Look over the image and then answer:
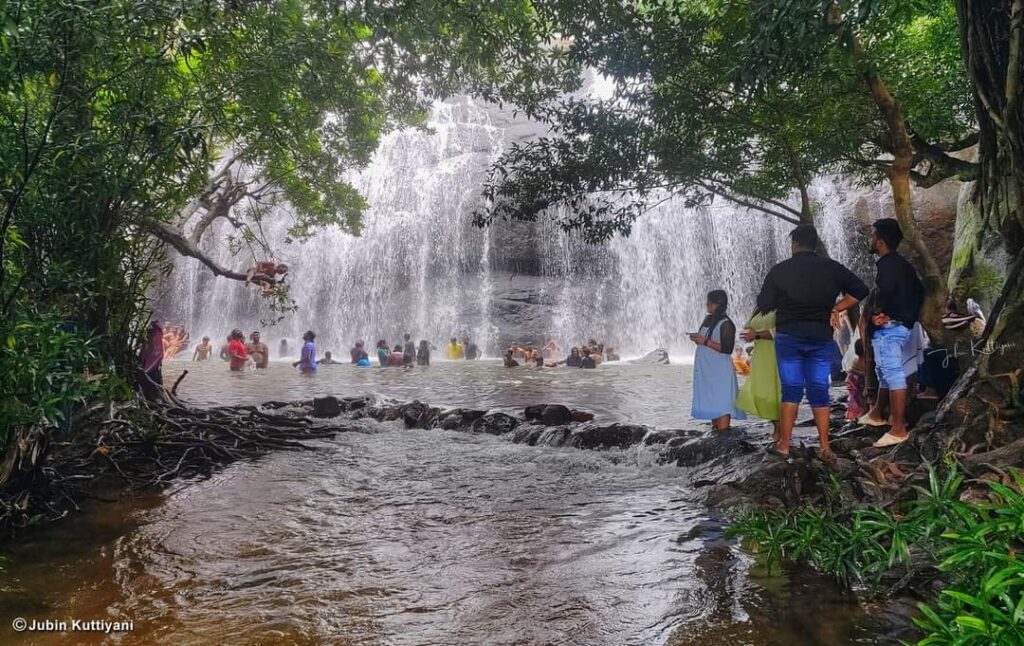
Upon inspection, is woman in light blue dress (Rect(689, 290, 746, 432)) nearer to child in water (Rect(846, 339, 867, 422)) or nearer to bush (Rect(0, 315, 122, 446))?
child in water (Rect(846, 339, 867, 422))

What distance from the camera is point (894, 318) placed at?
540cm

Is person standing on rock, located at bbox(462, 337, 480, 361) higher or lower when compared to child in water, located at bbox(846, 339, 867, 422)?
higher

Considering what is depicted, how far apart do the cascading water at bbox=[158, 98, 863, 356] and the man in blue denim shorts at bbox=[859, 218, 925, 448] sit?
21.5 m

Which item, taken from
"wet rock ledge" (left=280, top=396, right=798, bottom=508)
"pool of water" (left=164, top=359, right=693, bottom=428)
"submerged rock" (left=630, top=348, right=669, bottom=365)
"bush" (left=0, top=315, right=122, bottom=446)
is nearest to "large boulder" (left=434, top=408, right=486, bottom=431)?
"wet rock ledge" (left=280, top=396, right=798, bottom=508)

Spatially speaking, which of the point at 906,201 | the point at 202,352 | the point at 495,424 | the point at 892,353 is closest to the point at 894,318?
the point at 892,353

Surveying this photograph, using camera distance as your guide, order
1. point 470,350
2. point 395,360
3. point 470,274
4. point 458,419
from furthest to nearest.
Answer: point 470,274, point 470,350, point 395,360, point 458,419

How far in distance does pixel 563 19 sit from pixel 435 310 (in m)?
23.7

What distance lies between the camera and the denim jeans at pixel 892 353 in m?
5.33

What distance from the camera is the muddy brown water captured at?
122 inches

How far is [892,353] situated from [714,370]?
5.63 feet

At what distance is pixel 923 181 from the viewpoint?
346 inches

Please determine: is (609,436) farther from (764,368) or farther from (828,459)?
(828,459)

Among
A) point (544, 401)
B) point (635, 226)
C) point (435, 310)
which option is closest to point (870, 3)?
point (544, 401)

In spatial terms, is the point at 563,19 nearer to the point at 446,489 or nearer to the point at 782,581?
the point at 446,489
